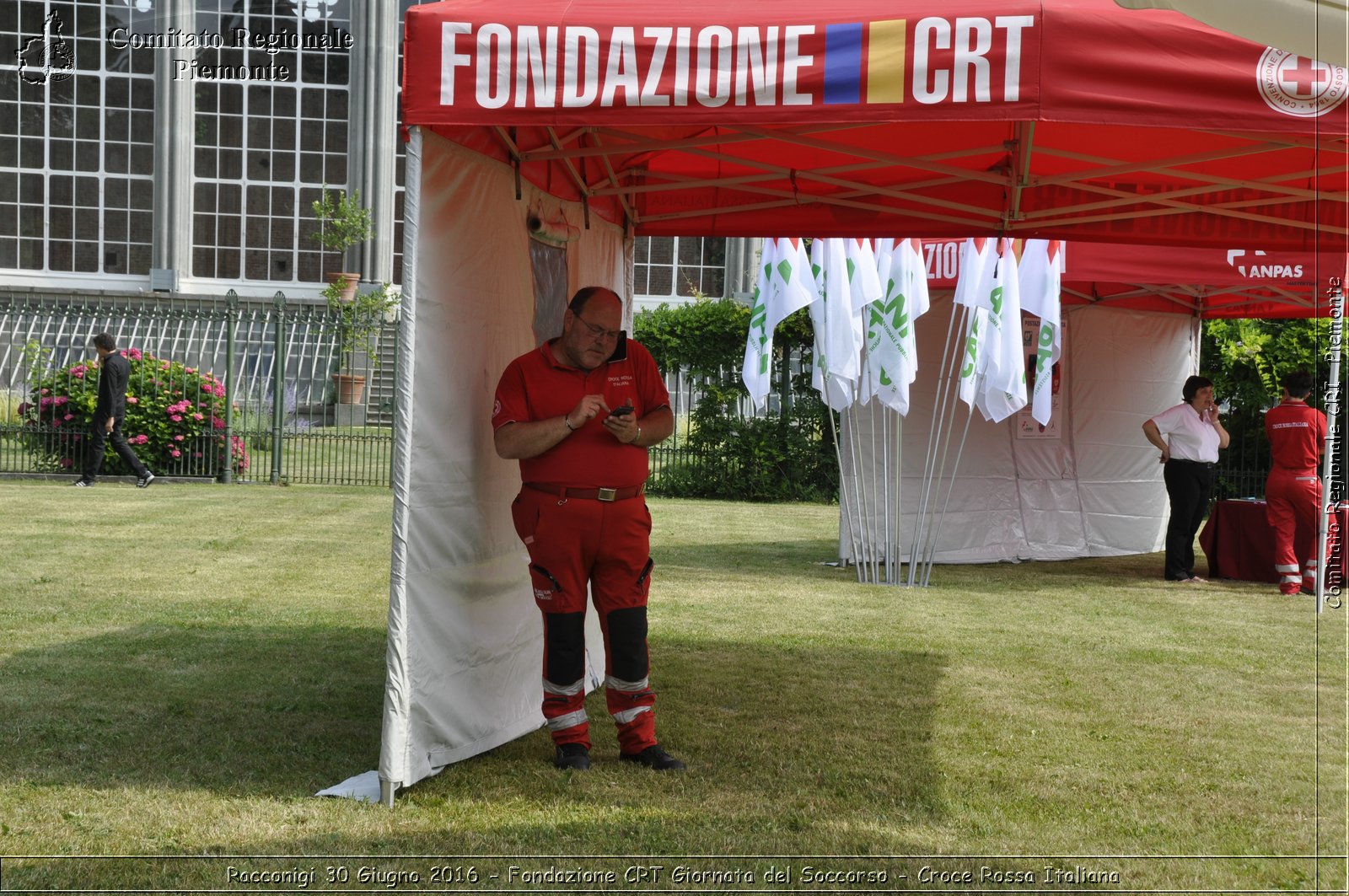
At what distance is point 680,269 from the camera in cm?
2859

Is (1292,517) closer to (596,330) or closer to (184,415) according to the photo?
(596,330)

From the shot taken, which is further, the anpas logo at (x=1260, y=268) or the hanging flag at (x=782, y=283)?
the anpas logo at (x=1260, y=268)

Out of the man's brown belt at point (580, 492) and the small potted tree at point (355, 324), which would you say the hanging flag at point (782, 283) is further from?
the small potted tree at point (355, 324)

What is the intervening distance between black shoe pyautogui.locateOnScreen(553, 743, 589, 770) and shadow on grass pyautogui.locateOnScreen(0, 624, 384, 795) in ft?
2.39

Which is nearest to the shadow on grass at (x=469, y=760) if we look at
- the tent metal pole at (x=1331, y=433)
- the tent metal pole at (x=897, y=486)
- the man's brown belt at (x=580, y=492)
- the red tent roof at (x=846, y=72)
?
the man's brown belt at (x=580, y=492)

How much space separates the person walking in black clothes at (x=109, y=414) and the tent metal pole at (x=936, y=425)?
32.0 feet

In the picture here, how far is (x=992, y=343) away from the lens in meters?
10.3

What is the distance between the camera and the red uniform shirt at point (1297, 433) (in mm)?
10500

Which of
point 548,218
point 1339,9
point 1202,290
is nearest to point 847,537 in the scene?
point 1202,290

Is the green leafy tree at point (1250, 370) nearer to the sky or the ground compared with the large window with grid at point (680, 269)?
nearer to the ground

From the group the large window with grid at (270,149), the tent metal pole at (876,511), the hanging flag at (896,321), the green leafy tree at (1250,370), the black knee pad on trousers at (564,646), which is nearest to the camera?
the black knee pad on trousers at (564,646)

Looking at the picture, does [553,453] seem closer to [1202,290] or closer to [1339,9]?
[1339,9]

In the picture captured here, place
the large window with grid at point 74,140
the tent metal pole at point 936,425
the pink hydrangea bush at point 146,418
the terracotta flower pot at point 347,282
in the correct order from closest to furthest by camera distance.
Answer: the tent metal pole at point 936,425 → the pink hydrangea bush at point 146,418 → the terracotta flower pot at point 347,282 → the large window with grid at point 74,140

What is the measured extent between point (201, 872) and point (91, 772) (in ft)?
3.96
